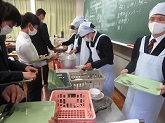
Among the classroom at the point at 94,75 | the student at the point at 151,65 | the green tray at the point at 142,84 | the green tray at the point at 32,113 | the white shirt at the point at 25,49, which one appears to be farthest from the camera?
the white shirt at the point at 25,49

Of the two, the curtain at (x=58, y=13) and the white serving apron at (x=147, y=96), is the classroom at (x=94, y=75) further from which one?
the curtain at (x=58, y=13)

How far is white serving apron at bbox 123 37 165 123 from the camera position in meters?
1.09

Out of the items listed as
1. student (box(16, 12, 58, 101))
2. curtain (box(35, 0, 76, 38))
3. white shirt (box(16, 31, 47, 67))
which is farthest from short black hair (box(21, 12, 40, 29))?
curtain (box(35, 0, 76, 38))

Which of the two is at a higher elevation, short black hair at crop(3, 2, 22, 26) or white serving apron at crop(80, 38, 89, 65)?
short black hair at crop(3, 2, 22, 26)

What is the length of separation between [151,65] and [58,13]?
4.93 meters

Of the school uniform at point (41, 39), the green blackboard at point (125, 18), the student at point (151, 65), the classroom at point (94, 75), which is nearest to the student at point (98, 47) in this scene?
the classroom at point (94, 75)

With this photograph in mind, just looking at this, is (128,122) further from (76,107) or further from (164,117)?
(164,117)

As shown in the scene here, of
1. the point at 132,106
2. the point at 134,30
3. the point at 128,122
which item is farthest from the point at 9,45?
the point at 128,122

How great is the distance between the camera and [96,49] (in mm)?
1688

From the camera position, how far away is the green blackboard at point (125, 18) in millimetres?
1665

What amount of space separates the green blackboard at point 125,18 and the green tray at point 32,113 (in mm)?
1422

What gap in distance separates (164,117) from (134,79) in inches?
34.8

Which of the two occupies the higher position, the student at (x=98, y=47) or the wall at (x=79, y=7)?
the wall at (x=79, y=7)

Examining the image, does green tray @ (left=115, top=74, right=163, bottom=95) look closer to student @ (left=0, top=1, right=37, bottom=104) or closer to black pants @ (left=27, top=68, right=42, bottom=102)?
student @ (left=0, top=1, right=37, bottom=104)
